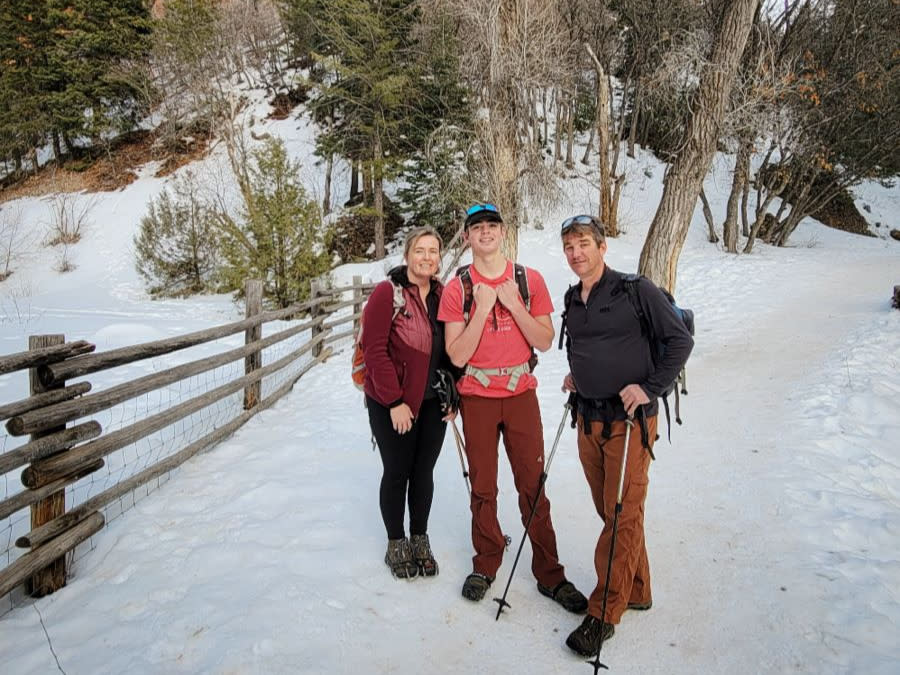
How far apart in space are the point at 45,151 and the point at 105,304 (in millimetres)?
20442

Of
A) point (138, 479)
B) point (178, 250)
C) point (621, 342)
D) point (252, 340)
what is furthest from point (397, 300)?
point (178, 250)

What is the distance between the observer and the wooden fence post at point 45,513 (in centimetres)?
279

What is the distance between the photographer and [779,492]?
12.3 feet

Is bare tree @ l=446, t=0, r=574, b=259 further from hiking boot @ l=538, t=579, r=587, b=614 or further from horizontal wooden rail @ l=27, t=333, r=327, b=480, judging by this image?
hiking boot @ l=538, t=579, r=587, b=614

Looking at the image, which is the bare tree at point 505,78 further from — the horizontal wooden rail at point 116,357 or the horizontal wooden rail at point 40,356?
the horizontal wooden rail at point 40,356

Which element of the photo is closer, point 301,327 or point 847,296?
point 301,327

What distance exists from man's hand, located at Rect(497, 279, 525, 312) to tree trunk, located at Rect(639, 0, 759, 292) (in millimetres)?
5337

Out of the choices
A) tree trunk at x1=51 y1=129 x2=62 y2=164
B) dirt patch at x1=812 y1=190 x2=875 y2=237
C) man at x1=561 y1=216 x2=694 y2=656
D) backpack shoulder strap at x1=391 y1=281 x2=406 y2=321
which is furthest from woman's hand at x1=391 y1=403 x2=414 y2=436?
tree trunk at x1=51 y1=129 x2=62 y2=164

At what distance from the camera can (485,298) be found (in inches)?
98.4

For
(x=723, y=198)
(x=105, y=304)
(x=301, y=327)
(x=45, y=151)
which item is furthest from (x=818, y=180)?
(x=45, y=151)

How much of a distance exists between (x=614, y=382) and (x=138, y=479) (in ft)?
11.1

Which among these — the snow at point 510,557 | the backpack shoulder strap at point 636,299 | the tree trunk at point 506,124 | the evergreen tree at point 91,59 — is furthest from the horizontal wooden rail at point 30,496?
the evergreen tree at point 91,59

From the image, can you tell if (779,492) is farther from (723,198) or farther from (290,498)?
(723,198)

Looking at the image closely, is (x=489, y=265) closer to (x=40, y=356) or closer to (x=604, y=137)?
(x=40, y=356)
